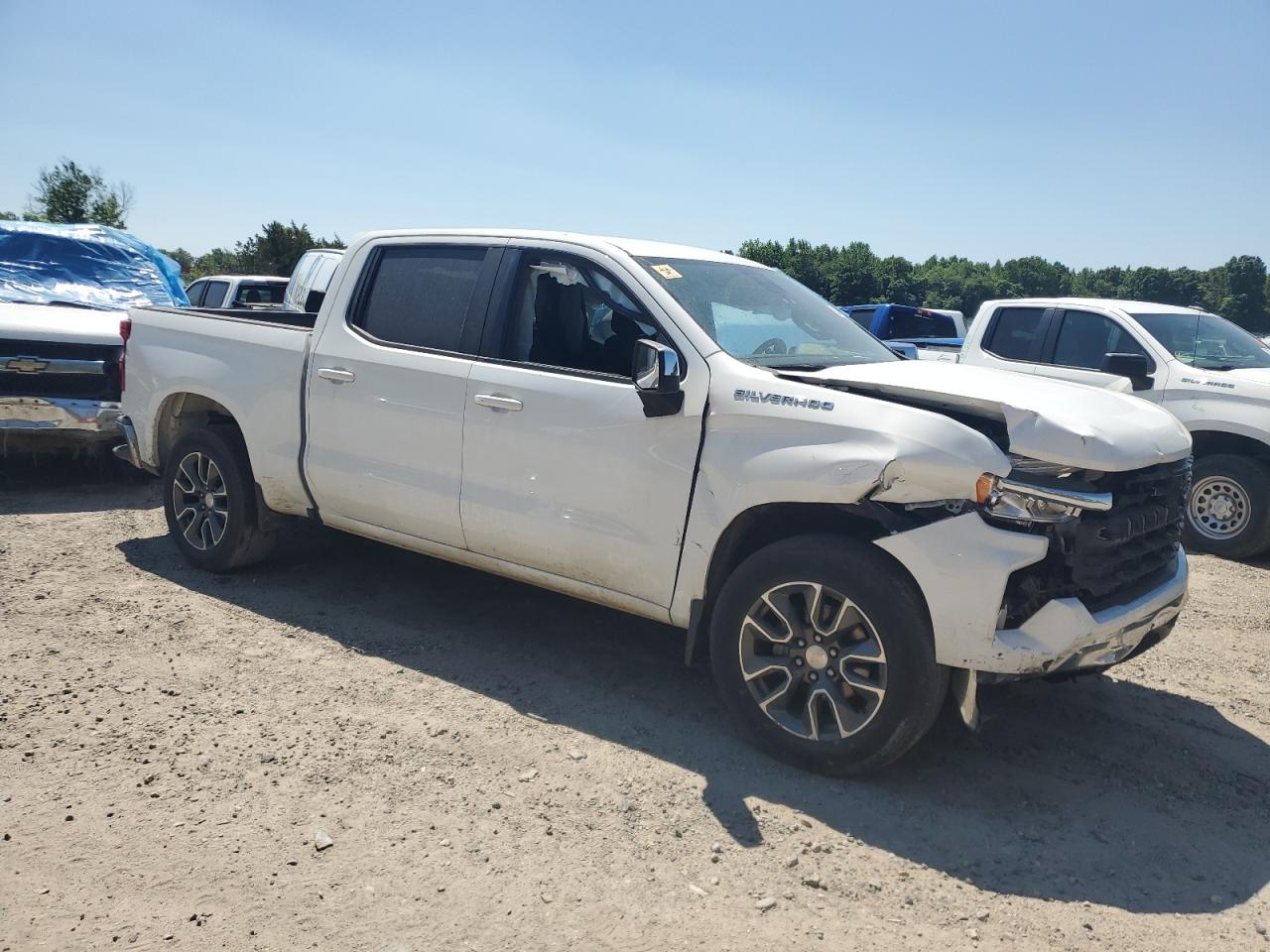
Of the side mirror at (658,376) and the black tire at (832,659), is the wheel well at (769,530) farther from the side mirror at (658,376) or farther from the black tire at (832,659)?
the side mirror at (658,376)

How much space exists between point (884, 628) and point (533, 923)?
4.97 ft

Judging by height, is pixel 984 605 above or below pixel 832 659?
above

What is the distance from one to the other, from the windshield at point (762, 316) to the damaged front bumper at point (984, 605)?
43.2 inches

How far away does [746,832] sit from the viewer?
3318mm

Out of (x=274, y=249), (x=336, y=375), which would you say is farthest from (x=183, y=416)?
(x=274, y=249)

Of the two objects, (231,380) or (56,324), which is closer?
(231,380)

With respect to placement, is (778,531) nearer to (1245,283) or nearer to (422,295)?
(422,295)

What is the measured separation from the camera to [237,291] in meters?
13.9

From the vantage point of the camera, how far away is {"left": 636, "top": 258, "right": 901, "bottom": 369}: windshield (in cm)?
420

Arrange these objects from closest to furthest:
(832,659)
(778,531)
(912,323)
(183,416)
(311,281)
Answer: (832,659) < (778,531) < (183,416) < (311,281) < (912,323)

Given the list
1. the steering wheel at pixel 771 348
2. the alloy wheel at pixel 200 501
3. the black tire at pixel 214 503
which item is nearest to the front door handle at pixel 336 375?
the black tire at pixel 214 503

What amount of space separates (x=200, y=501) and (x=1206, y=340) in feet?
A: 25.6

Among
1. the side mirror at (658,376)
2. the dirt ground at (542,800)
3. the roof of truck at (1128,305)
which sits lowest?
the dirt ground at (542,800)

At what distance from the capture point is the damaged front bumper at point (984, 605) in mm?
3279
